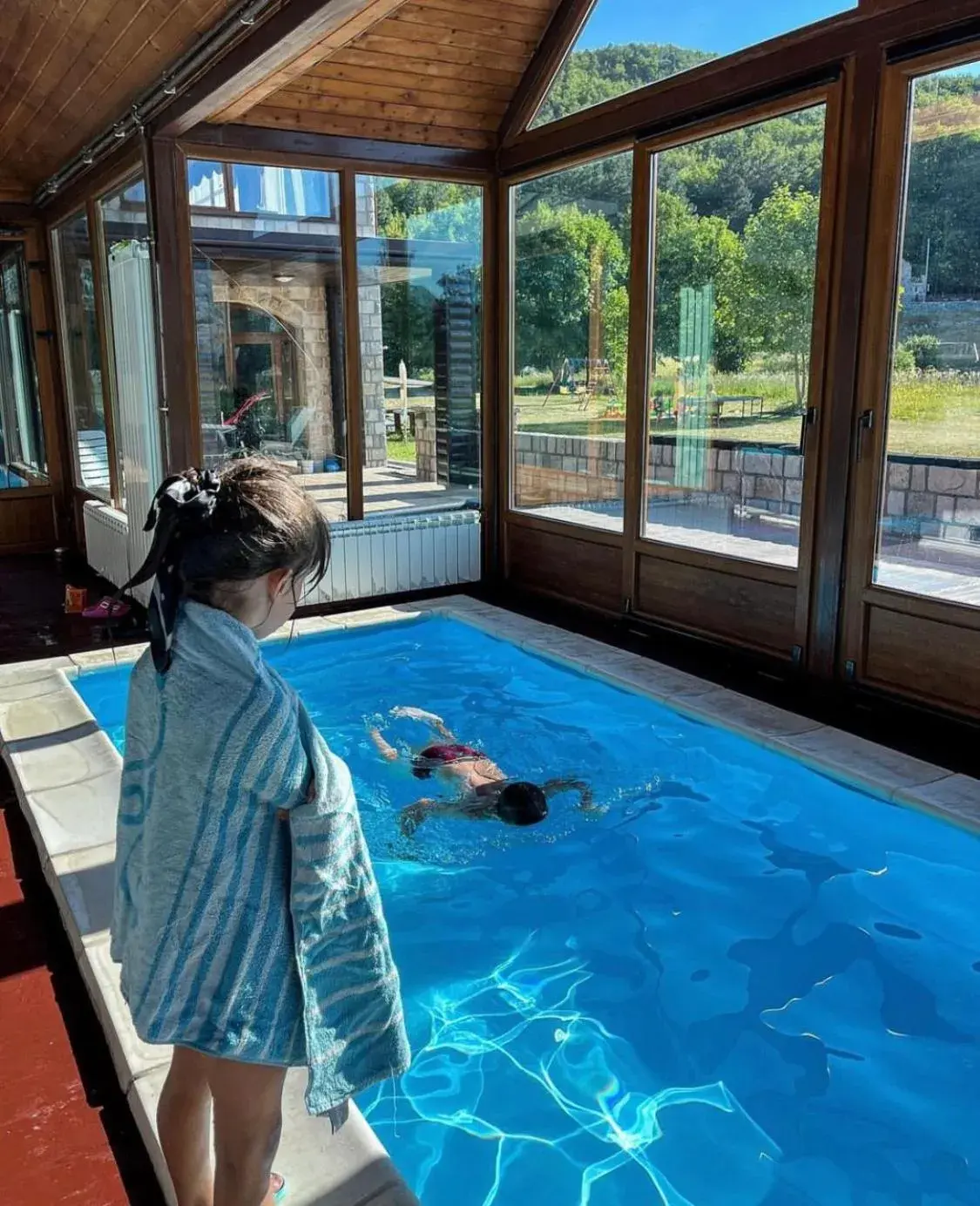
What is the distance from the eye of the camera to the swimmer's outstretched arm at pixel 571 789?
149 inches

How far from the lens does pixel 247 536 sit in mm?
1270

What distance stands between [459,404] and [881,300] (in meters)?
3.22

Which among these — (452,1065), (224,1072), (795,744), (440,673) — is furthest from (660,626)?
(224,1072)

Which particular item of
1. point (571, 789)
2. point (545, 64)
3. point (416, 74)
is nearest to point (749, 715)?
point (571, 789)

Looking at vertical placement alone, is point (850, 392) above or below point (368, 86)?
below

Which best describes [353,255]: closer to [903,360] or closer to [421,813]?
[903,360]

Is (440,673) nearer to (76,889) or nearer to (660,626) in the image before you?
(660,626)

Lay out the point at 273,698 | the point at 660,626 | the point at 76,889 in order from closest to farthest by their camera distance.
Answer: the point at 273,698 → the point at 76,889 → the point at 660,626

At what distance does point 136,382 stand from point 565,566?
2850 mm

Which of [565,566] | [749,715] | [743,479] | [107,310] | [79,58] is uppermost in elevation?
[79,58]

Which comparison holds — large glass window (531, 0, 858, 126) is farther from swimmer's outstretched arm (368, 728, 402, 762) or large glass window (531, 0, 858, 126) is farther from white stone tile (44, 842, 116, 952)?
white stone tile (44, 842, 116, 952)

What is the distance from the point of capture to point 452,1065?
246cm

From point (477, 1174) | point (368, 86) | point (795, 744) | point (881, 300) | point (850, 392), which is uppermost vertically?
point (368, 86)

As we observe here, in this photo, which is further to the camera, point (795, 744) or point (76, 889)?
point (795, 744)
